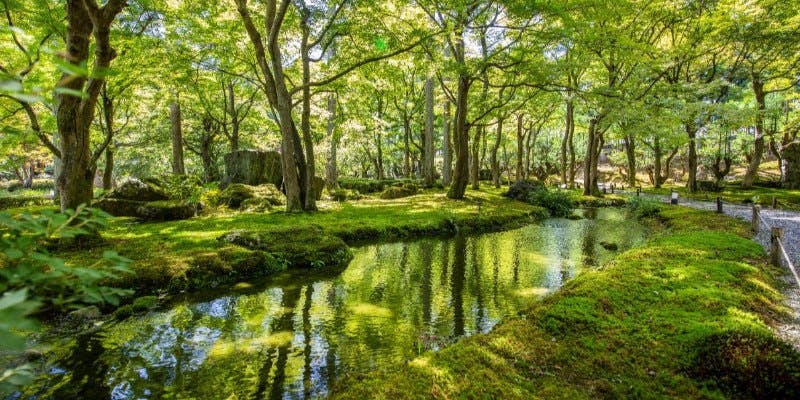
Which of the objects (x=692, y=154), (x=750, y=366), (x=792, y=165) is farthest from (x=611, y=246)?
(x=792, y=165)

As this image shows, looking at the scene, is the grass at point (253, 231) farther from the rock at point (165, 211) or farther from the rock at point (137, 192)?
the rock at point (137, 192)

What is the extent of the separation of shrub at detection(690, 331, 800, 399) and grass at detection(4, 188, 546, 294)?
6.11m

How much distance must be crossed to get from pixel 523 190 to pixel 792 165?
21081 mm

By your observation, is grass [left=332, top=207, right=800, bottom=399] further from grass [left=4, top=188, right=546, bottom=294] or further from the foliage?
grass [left=4, top=188, right=546, bottom=294]

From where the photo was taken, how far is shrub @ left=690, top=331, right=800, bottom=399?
145 inches

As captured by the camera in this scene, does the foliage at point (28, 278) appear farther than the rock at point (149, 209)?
No

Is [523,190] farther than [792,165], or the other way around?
[792,165]

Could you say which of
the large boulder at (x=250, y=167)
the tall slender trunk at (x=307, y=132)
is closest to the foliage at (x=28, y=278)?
the tall slender trunk at (x=307, y=132)

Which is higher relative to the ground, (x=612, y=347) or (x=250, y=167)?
(x=250, y=167)

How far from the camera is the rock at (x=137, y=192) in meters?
13.3

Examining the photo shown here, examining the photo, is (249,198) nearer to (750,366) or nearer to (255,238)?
(255,238)

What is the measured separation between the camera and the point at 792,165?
91.6ft

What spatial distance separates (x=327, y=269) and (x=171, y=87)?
42.8 ft

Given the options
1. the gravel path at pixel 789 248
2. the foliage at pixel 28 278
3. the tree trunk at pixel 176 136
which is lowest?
the gravel path at pixel 789 248
